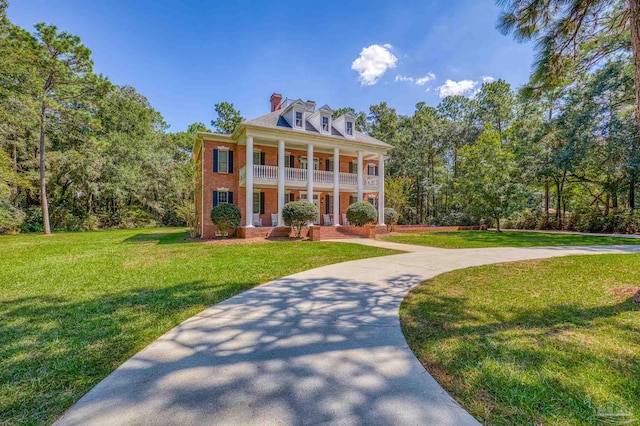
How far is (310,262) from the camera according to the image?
26.2 feet

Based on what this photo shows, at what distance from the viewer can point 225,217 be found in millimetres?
Result: 14898

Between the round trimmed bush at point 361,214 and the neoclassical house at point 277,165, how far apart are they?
903 millimetres

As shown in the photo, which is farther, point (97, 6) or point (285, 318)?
point (97, 6)

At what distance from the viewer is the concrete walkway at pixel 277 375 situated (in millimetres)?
1928

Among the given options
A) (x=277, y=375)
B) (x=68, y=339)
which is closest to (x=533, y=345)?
(x=277, y=375)

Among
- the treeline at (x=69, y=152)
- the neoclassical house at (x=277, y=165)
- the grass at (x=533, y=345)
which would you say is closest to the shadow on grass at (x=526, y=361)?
the grass at (x=533, y=345)

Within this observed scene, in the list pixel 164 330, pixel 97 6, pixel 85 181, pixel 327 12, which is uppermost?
pixel 327 12

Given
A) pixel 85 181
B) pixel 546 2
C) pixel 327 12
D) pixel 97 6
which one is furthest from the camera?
pixel 85 181

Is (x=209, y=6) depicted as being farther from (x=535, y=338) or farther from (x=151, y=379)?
(x=535, y=338)

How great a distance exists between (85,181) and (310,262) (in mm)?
26496

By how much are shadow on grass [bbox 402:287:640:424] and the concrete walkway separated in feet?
0.77

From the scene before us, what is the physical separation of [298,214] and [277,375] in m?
12.7

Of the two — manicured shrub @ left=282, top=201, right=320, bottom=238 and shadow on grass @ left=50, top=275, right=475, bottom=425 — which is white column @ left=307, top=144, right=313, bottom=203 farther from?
shadow on grass @ left=50, top=275, right=475, bottom=425

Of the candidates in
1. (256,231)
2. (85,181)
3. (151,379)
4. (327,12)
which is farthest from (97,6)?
(85,181)
